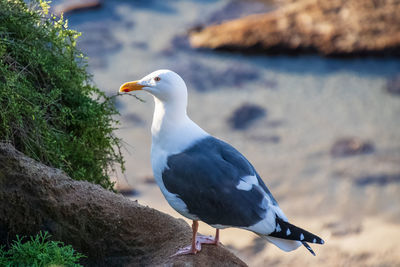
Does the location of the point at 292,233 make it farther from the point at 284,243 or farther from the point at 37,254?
the point at 37,254

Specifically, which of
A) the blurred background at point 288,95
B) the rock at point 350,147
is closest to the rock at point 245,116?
the blurred background at point 288,95

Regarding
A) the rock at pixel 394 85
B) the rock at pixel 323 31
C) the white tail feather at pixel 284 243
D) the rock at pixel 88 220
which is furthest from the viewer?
the rock at pixel 323 31

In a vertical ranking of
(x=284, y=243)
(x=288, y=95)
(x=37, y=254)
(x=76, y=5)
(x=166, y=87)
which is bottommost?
(x=37, y=254)

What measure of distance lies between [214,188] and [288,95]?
729 cm

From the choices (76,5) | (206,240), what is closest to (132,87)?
(206,240)

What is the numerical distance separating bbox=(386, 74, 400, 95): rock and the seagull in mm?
7533

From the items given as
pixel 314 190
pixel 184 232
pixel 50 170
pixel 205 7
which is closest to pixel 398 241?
pixel 314 190

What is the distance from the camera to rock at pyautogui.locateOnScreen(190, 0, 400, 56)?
11.1 m

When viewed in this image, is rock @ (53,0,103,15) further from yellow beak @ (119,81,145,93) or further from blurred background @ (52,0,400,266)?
yellow beak @ (119,81,145,93)

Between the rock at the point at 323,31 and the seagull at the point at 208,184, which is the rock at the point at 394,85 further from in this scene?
the seagull at the point at 208,184

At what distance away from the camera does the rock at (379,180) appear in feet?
28.2

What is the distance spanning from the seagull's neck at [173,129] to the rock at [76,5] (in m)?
8.89

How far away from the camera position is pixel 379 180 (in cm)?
865

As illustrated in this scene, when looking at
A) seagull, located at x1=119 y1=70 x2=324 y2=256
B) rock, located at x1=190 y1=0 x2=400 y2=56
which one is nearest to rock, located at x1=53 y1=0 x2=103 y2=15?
rock, located at x1=190 y1=0 x2=400 y2=56
